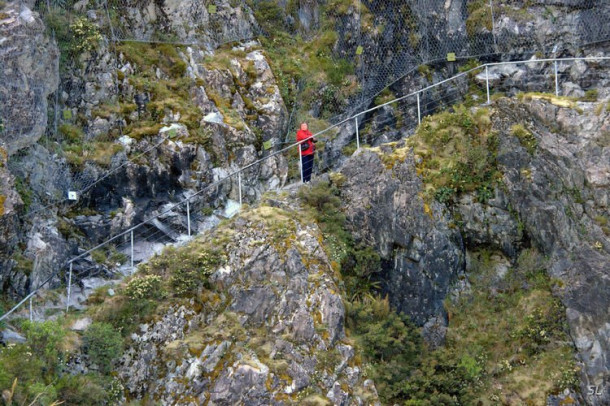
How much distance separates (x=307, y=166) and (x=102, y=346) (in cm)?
631

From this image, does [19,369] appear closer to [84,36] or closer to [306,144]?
[306,144]

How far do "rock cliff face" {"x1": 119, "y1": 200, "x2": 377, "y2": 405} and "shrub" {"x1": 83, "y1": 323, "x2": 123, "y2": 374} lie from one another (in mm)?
346

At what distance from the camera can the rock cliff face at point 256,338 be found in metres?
13.5

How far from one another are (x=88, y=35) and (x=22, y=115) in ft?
11.0

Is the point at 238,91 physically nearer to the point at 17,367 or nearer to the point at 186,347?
the point at 186,347

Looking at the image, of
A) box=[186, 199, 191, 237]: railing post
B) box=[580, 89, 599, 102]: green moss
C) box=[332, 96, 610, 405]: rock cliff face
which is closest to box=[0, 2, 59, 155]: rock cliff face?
box=[186, 199, 191, 237]: railing post

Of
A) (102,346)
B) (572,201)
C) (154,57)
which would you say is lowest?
(102,346)

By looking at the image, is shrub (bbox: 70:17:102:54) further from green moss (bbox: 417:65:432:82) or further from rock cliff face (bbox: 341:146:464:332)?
green moss (bbox: 417:65:432:82)

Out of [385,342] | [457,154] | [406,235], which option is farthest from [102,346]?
[457,154]

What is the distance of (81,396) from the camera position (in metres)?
13.0

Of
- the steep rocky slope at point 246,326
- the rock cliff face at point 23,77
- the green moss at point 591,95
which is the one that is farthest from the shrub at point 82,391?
the green moss at point 591,95

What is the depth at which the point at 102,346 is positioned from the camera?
13.8 meters

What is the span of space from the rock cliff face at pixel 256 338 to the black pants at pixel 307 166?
103 inches

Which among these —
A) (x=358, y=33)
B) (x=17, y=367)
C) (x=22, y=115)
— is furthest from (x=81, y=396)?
(x=358, y=33)
